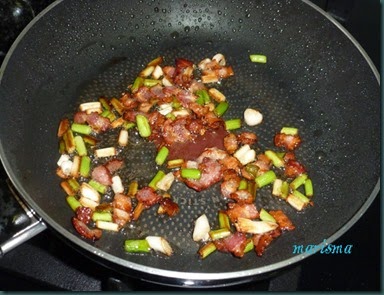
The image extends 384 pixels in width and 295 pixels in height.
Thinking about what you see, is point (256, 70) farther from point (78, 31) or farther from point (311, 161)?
point (78, 31)

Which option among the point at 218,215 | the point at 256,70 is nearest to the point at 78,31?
the point at 256,70

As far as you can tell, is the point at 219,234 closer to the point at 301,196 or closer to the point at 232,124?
the point at 301,196

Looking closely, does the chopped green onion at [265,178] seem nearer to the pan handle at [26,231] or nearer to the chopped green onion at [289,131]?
the chopped green onion at [289,131]

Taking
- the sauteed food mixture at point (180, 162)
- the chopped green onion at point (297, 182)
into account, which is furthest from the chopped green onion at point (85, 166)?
the chopped green onion at point (297, 182)

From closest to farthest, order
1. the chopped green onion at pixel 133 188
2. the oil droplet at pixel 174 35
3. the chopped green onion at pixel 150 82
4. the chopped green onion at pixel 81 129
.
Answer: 1. the chopped green onion at pixel 133 188
2. the chopped green onion at pixel 81 129
3. the chopped green onion at pixel 150 82
4. the oil droplet at pixel 174 35

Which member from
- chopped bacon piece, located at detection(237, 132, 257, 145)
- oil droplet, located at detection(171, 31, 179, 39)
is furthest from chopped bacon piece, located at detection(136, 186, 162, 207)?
oil droplet, located at detection(171, 31, 179, 39)

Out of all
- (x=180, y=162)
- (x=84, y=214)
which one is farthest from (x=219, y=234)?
(x=84, y=214)
